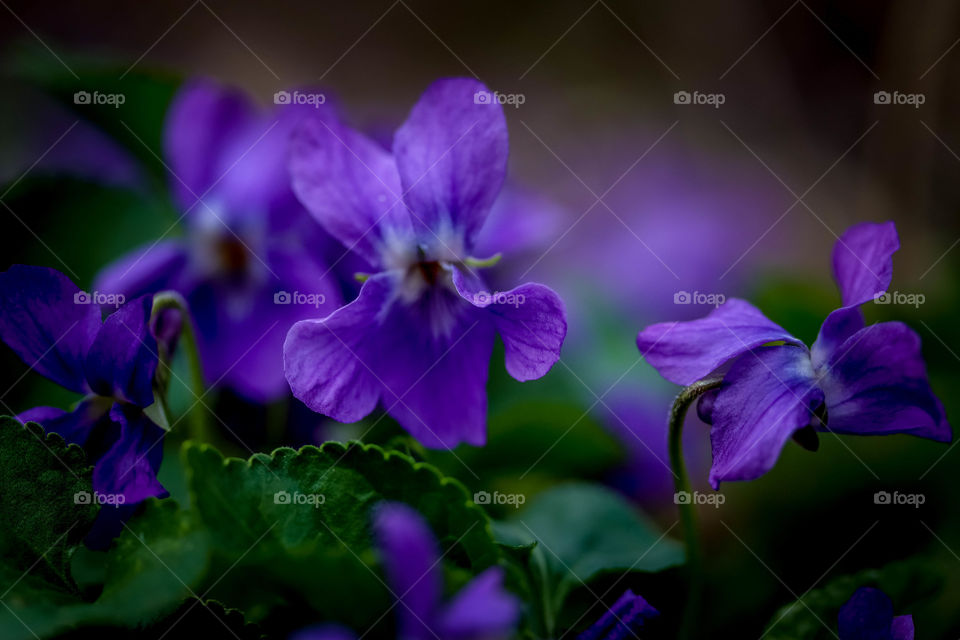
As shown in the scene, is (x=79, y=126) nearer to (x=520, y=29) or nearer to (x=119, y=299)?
(x=119, y=299)

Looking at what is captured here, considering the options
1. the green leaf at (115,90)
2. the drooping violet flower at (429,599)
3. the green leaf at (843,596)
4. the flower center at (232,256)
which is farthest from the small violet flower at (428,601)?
the green leaf at (115,90)

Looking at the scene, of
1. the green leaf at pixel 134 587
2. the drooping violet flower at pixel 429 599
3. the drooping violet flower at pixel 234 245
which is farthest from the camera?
the drooping violet flower at pixel 234 245

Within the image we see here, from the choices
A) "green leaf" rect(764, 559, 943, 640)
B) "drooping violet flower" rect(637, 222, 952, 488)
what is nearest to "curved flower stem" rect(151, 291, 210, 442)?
"drooping violet flower" rect(637, 222, 952, 488)

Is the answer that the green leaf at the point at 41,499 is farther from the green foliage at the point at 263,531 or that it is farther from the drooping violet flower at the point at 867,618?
the drooping violet flower at the point at 867,618

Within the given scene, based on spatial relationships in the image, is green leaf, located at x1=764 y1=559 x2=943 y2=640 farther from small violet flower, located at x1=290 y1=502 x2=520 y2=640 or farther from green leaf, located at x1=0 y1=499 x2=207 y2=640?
green leaf, located at x1=0 y1=499 x2=207 y2=640

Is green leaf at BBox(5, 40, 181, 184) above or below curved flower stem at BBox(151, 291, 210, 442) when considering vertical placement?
above
